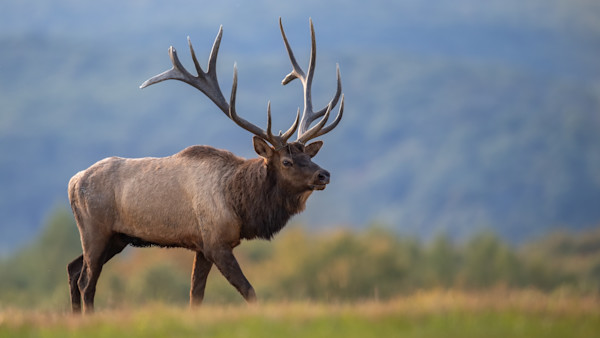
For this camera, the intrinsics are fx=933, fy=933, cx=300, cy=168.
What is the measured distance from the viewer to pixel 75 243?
225ft

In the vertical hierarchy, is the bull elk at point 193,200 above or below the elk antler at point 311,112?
below

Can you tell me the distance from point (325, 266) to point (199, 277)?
41760mm

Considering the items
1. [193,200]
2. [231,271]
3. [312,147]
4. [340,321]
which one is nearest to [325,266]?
[312,147]

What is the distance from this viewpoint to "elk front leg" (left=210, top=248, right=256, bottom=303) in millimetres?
10578

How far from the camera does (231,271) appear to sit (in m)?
10.6

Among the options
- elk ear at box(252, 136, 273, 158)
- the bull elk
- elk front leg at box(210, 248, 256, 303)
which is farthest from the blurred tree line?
elk front leg at box(210, 248, 256, 303)

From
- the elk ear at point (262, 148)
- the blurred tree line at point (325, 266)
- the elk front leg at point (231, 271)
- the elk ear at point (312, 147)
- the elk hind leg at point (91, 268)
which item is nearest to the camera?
the elk front leg at point (231, 271)

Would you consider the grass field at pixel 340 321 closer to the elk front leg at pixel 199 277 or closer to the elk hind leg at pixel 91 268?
the elk hind leg at pixel 91 268

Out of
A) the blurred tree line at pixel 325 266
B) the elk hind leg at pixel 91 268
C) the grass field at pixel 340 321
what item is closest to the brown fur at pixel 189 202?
the elk hind leg at pixel 91 268

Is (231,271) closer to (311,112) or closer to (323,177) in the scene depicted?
(323,177)

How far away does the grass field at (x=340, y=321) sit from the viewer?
7.66m

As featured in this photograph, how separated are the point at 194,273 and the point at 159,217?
36.4 inches

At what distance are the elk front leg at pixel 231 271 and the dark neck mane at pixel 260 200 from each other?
1.88ft

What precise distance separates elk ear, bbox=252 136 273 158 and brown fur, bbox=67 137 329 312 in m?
0.01
